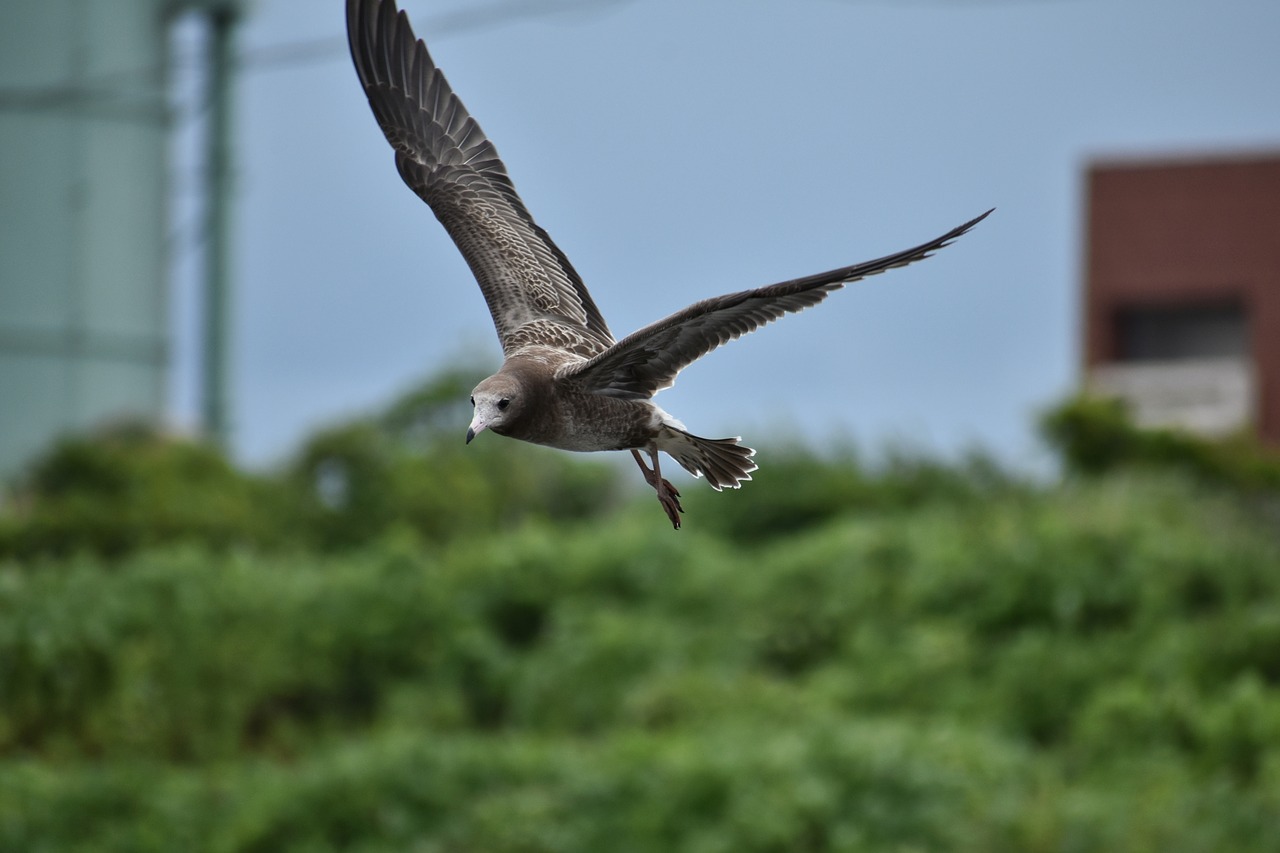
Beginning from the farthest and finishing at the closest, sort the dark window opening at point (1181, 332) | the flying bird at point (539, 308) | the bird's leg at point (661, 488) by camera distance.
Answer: the dark window opening at point (1181, 332)
the bird's leg at point (661, 488)
the flying bird at point (539, 308)

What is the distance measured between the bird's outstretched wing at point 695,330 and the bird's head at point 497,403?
0.16 meters

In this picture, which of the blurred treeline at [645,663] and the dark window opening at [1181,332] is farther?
the dark window opening at [1181,332]

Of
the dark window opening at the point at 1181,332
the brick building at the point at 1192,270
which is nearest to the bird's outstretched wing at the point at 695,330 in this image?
the brick building at the point at 1192,270

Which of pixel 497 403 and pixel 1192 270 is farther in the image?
pixel 1192 270

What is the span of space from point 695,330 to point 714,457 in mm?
531

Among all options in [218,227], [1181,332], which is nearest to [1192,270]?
[1181,332]

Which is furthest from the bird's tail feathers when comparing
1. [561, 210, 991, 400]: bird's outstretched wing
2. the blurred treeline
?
the blurred treeline

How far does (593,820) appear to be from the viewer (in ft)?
37.2

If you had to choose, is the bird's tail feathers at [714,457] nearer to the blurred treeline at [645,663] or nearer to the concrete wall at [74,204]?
the blurred treeline at [645,663]

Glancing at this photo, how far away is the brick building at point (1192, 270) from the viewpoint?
848 inches

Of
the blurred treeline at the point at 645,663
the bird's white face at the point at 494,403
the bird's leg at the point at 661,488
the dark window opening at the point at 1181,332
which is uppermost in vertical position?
the dark window opening at the point at 1181,332

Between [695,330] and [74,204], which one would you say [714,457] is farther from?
[74,204]

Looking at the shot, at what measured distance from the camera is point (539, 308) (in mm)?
4996

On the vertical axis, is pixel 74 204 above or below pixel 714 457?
above
